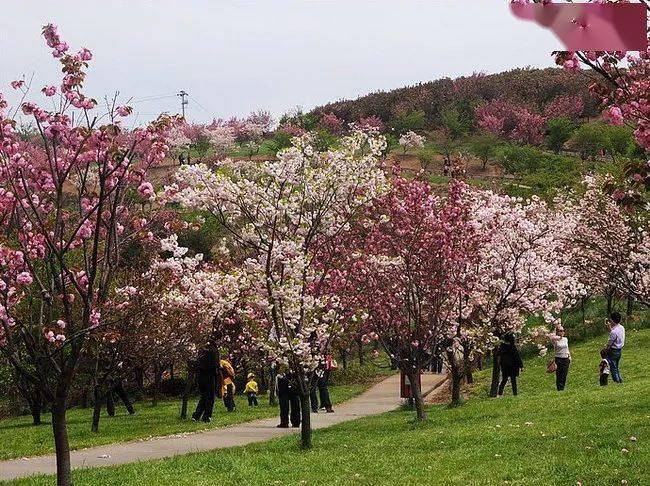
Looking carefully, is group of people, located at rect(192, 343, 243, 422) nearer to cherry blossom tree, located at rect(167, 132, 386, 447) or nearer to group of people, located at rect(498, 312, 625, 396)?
cherry blossom tree, located at rect(167, 132, 386, 447)

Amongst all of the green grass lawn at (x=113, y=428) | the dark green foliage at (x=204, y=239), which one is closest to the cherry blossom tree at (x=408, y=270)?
the green grass lawn at (x=113, y=428)

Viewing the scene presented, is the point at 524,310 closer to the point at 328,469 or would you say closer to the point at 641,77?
the point at 328,469

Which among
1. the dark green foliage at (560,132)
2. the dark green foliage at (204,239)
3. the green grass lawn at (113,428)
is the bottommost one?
the green grass lawn at (113,428)

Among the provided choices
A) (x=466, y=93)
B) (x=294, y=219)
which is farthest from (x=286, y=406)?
(x=466, y=93)

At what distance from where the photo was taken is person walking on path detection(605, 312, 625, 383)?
15875mm

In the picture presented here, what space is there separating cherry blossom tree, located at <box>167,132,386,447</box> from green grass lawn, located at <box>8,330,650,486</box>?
1423mm

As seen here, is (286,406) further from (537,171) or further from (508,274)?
(537,171)

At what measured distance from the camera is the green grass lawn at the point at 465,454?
796cm

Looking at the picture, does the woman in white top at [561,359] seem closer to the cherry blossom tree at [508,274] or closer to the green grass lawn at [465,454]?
the cherry blossom tree at [508,274]

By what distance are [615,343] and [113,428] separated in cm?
1090

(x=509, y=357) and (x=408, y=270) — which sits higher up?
(x=408, y=270)

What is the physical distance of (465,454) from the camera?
9289 millimetres

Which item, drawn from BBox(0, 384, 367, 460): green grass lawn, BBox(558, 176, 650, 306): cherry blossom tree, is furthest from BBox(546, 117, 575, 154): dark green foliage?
BBox(0, 384, 367, 460): green grass lawn

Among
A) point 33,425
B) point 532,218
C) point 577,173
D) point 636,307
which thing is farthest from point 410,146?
point 33,425
